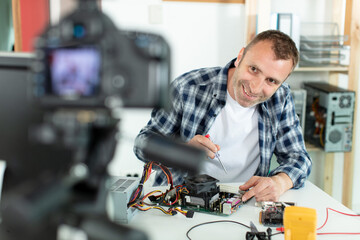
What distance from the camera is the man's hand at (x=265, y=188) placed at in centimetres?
140

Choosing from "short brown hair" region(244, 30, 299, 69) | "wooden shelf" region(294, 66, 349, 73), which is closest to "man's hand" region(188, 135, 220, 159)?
"short brown hair" region(244, 30, 299, 69)

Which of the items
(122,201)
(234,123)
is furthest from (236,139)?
(122,201)

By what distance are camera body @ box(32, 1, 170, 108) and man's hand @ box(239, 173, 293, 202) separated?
0.93 m

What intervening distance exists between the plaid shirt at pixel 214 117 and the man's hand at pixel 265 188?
1.07 feet

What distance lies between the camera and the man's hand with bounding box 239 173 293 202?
4.61ft

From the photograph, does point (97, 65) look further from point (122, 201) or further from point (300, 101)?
point (300, 101)

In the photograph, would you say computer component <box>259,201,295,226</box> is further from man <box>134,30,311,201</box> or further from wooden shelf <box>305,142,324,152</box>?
wooden shelf <box>305,142,324,152</box>

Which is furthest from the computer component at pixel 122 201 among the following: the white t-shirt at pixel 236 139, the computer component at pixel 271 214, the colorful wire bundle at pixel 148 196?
the white t-shirt at pixel 236 139

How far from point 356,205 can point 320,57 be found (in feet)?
4.00

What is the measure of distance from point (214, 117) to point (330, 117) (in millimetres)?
1242

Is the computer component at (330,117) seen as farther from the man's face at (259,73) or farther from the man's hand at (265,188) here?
the man's hand at (265,188)


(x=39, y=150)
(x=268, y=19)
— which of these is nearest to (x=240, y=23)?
(x=268, y=19)

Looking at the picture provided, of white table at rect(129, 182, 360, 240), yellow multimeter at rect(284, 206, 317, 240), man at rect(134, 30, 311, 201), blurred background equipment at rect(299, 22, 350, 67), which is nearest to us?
yellow multimeter at rect(284, 206, 317, 240)

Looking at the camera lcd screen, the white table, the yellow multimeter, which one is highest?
the camera lcd screen
